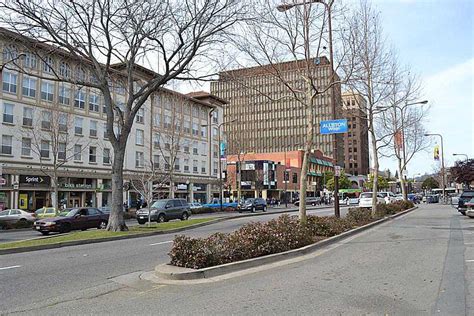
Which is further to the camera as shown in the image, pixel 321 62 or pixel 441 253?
pixel 321 62

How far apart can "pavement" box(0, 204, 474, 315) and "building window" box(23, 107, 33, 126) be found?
32.0m

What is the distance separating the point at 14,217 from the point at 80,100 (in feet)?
70.4

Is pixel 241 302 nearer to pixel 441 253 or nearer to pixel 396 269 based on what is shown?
pixel 396 269

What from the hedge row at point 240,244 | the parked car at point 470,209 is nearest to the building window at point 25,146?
the hedge row at point 240,244

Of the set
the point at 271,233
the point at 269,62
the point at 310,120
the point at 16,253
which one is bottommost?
the point at 16,253

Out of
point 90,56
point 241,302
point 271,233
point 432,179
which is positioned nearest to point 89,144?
point 90,56

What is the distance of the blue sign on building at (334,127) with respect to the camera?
57.1ft

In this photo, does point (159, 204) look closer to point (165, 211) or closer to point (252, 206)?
point (165, 211)

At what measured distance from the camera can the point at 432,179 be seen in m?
128

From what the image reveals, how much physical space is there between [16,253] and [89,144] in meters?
35.0

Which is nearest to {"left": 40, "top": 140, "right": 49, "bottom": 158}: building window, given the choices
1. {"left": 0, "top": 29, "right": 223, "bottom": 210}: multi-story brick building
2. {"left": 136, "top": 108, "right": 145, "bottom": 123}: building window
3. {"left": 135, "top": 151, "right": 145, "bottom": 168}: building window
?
{"left": 0, "top": 29, "right": 223, "bottom": 210}: multi-story brick building

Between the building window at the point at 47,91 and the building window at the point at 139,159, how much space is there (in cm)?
1467

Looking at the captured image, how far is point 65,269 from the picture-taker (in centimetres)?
1015

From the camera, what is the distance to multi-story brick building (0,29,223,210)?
38594 mm
